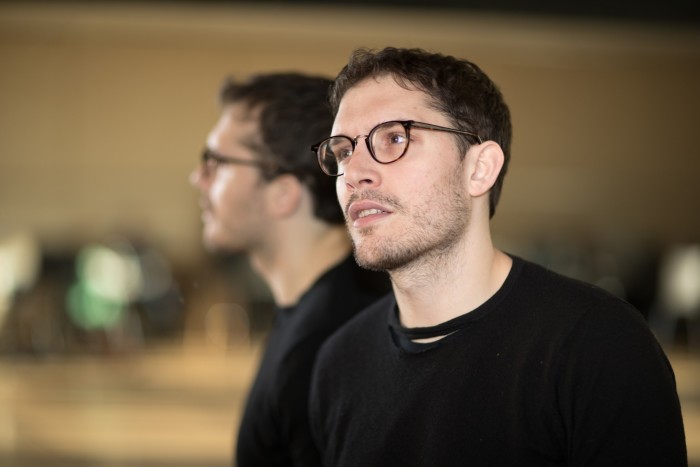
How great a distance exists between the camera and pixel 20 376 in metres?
7.73

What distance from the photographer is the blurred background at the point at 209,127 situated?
31.6 feet

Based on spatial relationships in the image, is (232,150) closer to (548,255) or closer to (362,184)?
(362,184)

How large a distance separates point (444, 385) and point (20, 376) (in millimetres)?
7039

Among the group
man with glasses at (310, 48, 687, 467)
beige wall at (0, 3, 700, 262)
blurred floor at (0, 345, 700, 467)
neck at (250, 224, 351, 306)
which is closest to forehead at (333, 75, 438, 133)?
man with glasses at (310, 48, 687, 467)

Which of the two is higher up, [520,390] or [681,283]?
[520,390]

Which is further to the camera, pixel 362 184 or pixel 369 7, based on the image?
pixel 369 7

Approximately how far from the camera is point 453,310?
4.98 ft

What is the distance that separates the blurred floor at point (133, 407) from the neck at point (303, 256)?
324cm

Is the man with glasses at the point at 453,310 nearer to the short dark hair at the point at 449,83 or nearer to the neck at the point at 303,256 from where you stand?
the short dark hair at the point at 449,83

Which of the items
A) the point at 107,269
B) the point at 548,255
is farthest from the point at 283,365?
the point at 548,255

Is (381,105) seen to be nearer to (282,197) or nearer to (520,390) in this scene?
(520,390)

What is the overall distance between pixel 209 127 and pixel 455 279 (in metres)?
10.5

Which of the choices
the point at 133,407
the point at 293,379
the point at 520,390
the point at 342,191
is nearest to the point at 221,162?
the point at 293,379

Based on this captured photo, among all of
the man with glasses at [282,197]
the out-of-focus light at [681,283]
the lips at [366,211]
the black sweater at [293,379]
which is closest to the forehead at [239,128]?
the man with glasses at [282,197]
